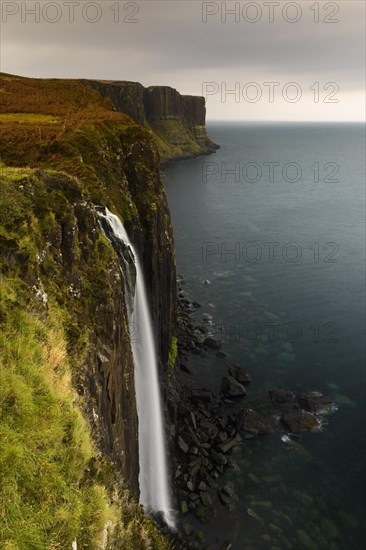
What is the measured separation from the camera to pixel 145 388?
2941cm

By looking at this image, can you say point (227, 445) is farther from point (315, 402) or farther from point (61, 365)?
point (61, 365)

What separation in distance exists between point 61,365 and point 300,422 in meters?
32.3

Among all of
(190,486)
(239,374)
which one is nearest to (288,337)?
(239,374)

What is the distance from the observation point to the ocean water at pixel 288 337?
30.4 meters

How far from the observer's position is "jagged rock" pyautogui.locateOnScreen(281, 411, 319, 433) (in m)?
38.2

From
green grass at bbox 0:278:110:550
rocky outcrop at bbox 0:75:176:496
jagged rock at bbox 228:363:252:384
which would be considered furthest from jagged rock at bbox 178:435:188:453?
green grass at bbox 0:278:110:550

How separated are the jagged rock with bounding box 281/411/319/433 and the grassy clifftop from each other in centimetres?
1998

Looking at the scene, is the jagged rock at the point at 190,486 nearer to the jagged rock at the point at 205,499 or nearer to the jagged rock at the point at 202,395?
the jagged rock at the point at 205,499

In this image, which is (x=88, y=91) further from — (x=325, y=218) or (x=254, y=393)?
(x=325, y=218)

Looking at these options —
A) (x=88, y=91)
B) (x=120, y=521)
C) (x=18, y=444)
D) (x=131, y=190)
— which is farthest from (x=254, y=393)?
(x=88, y=91)

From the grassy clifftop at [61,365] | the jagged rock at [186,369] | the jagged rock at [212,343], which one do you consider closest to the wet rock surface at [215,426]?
the jagged rock at [186,369]

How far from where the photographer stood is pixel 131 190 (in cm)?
3703

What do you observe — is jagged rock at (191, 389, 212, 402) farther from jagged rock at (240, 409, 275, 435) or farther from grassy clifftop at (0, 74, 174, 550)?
grassy clifftop at (0, 74, 174, 550)

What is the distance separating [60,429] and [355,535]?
2864cm
